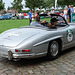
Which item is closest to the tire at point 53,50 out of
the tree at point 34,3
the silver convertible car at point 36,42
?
the silver convertible car at point 36,42

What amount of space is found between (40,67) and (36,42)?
651 mm

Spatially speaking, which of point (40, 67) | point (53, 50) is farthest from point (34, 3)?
point (40, 67)

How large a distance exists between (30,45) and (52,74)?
0.91 meters

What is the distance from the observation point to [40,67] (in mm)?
4043

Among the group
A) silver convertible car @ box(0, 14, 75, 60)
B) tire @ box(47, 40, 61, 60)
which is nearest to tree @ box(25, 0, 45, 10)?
silver convertible car @ box(0, 14, 75, 60)

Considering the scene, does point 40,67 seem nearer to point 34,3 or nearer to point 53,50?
point 53,50

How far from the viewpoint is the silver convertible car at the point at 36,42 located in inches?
154

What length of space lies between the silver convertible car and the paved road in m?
0.26

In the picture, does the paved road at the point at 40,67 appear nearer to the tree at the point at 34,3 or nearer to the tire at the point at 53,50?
the tire at the point at 53,50

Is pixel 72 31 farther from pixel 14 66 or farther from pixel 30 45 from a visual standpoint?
pixel 14 66

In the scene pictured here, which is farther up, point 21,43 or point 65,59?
point 21,43

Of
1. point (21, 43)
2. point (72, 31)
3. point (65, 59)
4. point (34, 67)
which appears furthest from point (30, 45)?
point (72, 31)

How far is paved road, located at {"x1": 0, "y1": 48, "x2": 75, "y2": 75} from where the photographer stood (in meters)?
3.71

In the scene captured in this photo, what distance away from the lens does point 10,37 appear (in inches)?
175
